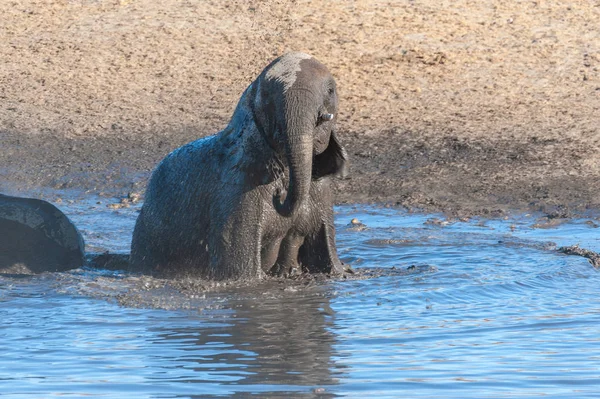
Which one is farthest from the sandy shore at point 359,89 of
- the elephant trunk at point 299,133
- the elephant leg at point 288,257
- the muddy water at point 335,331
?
the elephant trunk at point 299,133

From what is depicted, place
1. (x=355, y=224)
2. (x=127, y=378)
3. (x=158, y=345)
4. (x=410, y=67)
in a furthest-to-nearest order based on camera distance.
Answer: (x=410, y=67) < (x=355, y=224) < (x=158, y=345) < (x=127, y=378)

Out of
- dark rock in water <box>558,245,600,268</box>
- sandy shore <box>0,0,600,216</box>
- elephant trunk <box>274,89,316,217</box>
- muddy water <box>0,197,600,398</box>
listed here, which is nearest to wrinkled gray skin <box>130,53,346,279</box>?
elephant trunk <box>274,89,316,217</box>

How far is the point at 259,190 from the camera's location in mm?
7793

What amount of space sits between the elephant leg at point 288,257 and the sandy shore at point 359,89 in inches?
152

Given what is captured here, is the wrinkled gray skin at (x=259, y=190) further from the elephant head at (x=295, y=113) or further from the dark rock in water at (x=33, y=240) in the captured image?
the dark rock in water at (x=33, y=240)

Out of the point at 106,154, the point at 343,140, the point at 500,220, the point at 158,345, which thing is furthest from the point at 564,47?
the point at 158,345

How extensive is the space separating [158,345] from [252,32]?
9.72m

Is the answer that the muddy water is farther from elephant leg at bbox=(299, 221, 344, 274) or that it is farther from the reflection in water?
elephant leg at bbox=(299, 221, 344, 274)

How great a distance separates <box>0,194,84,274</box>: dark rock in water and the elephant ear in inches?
93.1

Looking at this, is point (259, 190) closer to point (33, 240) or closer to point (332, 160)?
point (332, 160)

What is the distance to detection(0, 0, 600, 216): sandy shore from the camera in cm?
1261

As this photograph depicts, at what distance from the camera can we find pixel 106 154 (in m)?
13.8

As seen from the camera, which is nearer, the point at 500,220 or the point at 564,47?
the point at 500,220

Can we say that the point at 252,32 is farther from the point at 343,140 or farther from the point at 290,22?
the point at 343,140
